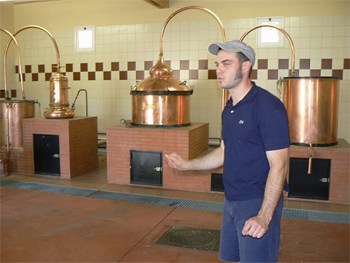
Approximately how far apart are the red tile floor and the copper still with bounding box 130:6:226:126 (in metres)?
0.88

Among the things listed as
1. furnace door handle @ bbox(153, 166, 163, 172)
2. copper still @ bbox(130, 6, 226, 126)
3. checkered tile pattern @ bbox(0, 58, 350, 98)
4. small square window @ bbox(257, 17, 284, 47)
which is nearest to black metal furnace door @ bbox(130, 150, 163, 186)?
furnace door handle @ bbox(153, 166, 163, 172)

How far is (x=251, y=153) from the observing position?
5.88 feet

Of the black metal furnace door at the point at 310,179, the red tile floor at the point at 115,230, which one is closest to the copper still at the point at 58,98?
the red tile floor at the point at 115,230

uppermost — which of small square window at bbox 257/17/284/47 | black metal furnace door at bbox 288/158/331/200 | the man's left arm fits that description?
small square window at bbox 257/17/284/47

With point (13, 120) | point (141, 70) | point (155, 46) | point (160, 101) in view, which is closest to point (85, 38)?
point (141, 70)

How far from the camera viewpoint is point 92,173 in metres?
5.17

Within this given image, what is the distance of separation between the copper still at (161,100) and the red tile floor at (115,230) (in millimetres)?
876

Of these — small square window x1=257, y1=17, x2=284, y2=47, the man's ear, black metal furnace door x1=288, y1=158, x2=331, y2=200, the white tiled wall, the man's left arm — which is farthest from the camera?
small square window x1=257, y1=17, x2=284, y2=47

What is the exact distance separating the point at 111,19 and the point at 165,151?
3572mm

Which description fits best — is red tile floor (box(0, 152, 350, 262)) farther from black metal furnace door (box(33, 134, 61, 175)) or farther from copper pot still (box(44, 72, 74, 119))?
copper pot still (box(44, 72, 74, 119))

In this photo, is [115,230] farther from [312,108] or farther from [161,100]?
[312,108]

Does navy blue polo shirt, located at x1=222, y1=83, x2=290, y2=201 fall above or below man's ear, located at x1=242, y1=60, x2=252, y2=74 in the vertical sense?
below

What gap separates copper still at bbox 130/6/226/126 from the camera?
Result: 14.8ft

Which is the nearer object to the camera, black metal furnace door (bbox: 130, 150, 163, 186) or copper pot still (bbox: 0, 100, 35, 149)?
black metal furnace door (bbox: 130, 150, 163, 186)
